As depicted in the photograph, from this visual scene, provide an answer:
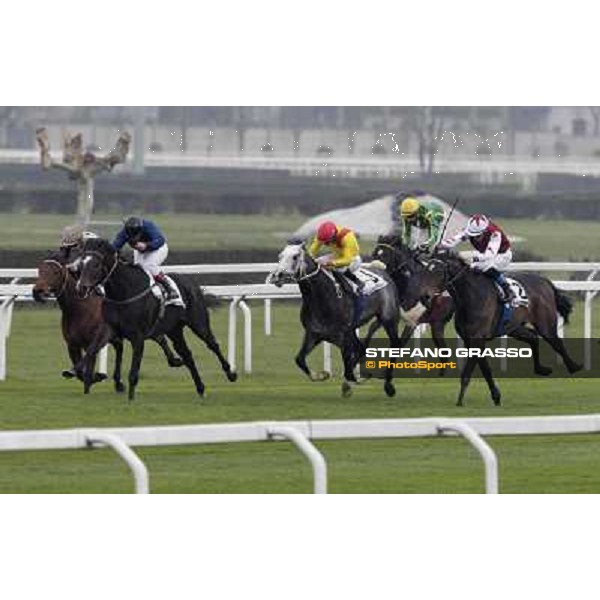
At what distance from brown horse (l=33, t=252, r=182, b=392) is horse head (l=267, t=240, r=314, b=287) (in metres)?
1.08

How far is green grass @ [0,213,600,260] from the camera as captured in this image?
42.3 metres

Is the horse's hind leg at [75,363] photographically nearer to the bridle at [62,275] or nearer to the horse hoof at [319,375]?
the bridle at [62,275]

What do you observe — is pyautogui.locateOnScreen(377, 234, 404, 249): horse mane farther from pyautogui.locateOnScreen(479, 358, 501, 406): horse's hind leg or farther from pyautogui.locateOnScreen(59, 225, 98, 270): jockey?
pyautogui.locateOnScreen(59, 225, 98, 270): jockey

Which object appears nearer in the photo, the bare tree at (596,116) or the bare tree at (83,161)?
the bare tree at (83,161)

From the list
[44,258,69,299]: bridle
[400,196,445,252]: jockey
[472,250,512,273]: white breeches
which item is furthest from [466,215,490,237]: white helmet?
[44,258,69,299]: bridle

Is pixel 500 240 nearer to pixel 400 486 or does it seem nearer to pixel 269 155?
pixel 400 486

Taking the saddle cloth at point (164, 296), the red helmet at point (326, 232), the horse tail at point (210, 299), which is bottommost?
the horse tail at point (210, 299)

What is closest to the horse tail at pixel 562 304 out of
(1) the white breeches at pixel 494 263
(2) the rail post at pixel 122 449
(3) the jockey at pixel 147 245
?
(1) the white breeches at pixel 494 263

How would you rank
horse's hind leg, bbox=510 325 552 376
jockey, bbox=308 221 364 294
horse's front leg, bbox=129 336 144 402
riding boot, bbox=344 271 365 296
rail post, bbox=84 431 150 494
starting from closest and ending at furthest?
rail post, bbox=84 431 150 494, horse's front leg, bbox=129 336 144 402, jockey, bbox=308 221 364 294, riding boot, bbox=344 271 365 296, horse's hind leg, bbox=510 325 552 376

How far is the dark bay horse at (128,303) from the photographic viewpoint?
51.7 feet

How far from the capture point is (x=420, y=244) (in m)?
17.1

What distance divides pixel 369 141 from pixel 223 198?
19164 millimetres

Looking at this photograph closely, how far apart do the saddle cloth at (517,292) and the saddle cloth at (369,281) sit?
87cm

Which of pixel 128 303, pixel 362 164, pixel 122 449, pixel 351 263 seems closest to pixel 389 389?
pixel 351 263
